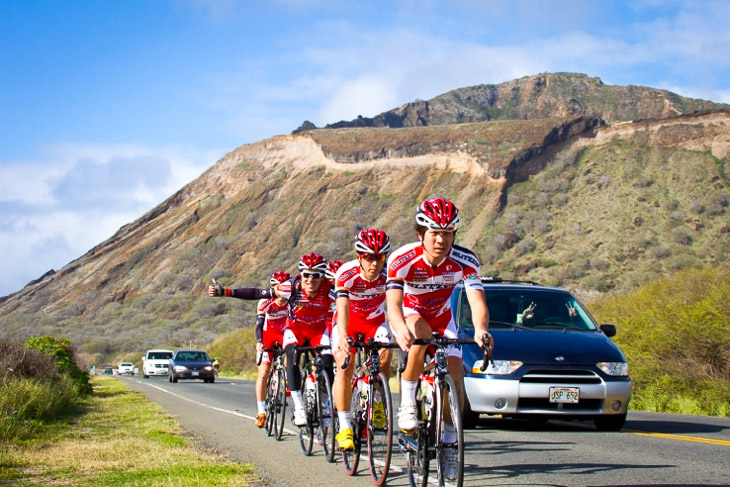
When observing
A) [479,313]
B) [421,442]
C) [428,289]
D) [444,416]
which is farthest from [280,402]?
[479,313]

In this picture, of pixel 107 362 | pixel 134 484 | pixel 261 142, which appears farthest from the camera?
pixel 261 142

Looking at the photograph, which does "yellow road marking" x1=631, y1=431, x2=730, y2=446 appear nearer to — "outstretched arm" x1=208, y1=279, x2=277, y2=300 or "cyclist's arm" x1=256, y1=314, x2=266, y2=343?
"outstretched arm" x1=208, y1=279, x2=277, y2=300

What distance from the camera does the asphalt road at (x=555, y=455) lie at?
707 cm

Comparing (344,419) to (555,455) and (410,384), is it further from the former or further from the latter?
(555,455)

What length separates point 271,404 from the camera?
11281mm

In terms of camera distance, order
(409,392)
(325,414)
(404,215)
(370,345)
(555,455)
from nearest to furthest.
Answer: (409,392)
(370,345)
(555,455)
(325,414)
(404,215)

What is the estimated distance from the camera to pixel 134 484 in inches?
288

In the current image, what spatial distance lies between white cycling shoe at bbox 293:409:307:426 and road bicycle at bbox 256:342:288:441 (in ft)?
4.32

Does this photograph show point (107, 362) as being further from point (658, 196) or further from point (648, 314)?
point (648, 314)

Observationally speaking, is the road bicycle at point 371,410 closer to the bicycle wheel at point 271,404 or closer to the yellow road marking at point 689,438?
the bicycle wheel at point 271,404

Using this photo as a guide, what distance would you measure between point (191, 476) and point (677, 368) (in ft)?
37.1

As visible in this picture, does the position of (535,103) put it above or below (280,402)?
above

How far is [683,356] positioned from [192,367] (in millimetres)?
20899

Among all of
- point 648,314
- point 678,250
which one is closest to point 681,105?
point 678,250
